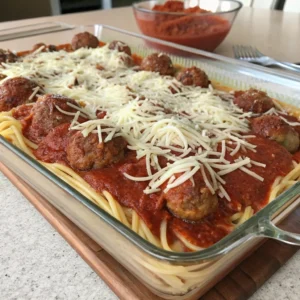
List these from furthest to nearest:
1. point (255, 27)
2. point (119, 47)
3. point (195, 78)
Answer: point (255, 27)
point (119, 47)
point (195, 78)

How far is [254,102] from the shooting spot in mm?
2320

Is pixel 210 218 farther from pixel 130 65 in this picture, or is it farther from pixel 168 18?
pixel 168 18

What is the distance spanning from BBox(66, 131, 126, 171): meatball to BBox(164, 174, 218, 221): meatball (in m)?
0.35

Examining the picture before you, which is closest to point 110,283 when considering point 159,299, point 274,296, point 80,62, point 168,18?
point 159,299

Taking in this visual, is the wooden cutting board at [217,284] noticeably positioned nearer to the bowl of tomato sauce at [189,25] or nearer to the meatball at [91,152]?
the meatball at [91,152]

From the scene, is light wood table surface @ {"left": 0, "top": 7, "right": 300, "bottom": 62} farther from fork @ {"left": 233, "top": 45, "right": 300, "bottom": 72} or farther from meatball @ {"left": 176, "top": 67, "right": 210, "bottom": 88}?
meatball @ {"left": 176, "top": 67, "right": 210, "bottom": 88}

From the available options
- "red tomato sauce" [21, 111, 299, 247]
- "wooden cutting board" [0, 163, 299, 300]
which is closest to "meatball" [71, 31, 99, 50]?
"red tomato sauce" [21, 111, 299, 247]

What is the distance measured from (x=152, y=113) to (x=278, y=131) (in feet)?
2.13

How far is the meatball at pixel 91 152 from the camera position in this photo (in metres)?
1.69

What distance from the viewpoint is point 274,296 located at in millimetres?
1402

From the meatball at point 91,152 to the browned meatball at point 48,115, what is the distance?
0.26 meters

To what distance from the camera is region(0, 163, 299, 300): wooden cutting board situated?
1357 mm

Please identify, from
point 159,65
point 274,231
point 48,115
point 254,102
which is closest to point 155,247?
point 274,231

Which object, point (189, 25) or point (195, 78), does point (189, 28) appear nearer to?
point (189, 25)
